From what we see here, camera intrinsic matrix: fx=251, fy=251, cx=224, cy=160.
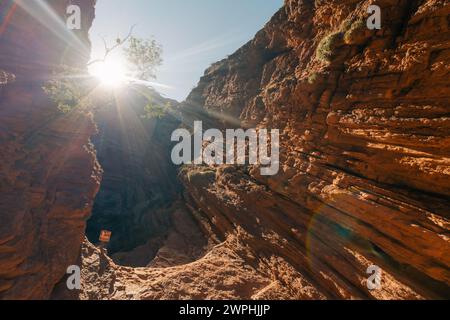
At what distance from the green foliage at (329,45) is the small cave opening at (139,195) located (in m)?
13.2

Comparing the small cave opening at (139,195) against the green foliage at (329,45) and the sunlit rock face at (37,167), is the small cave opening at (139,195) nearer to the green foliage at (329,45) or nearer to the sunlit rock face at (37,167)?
the sunlit rock face at (37,167)

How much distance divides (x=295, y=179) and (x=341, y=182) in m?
2.40

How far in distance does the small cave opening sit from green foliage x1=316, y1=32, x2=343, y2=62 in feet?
43.3

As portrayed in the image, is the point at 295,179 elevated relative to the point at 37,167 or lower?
lower

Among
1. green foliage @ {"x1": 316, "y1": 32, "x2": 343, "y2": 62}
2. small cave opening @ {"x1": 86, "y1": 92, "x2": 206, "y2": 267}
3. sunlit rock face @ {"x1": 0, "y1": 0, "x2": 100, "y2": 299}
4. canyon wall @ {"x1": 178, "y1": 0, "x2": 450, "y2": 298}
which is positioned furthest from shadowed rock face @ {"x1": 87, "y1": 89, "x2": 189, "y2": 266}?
green foliage @ {"x1": 316, "y1": 32, "x2": 343, "y2": 62}

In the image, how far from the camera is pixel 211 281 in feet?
38.8

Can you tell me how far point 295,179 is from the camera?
39.2 feet

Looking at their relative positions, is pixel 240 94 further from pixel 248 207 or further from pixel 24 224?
pixel 24 224

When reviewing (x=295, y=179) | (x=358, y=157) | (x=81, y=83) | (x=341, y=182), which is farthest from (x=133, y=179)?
(x=358, y=157)

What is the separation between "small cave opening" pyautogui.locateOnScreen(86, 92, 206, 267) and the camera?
710 inches

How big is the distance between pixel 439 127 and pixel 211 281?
418 inches

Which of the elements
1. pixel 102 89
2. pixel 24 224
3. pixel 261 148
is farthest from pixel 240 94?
pixel 24 224

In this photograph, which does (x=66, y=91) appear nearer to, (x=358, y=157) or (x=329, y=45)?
(x=329, y=45)
